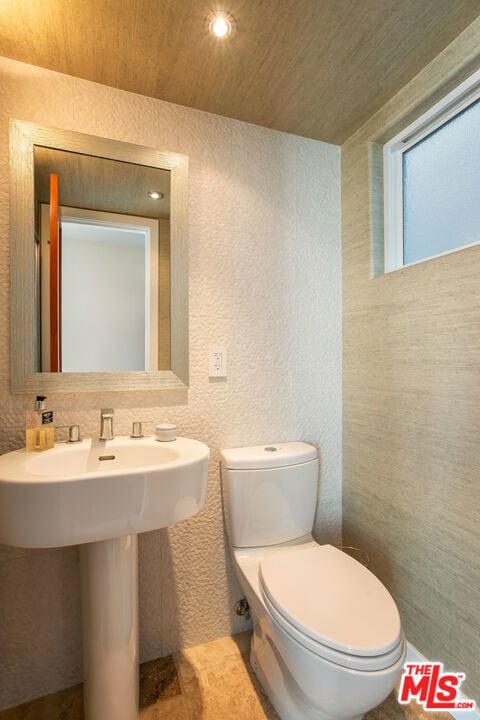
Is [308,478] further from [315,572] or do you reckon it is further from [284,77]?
[284,77]

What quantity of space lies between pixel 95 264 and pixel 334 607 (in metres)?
1.29

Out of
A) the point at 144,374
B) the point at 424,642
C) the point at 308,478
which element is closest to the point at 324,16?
the point at 144,374

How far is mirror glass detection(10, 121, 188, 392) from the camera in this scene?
1152mm

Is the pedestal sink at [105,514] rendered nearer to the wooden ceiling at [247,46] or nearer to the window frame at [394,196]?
the window frame at [394,196]

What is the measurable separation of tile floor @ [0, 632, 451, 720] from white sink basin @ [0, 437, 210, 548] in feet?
2.40

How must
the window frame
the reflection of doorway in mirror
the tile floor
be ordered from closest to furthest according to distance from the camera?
the tile floor < the reflection of doorway in mirror < the window frame

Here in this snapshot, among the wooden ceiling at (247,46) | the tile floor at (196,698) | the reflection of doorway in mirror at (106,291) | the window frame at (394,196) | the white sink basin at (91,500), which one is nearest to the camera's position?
the white sink basin at (91,500)

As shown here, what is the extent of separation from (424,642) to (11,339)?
1716 mm

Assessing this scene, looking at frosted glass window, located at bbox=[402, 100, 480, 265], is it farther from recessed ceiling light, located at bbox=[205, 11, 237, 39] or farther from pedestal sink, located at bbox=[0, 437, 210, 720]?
pedestal sink, located at bbox=[0, 437, 210, 720]

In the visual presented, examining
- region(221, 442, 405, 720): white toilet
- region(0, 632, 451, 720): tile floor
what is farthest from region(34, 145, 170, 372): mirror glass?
region(0, 632, 451, 720): tile floor

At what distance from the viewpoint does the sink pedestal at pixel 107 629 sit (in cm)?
99

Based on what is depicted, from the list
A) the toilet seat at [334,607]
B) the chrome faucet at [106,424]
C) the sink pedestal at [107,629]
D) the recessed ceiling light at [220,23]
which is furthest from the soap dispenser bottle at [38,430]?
the recessed ceiling light at [220,23]

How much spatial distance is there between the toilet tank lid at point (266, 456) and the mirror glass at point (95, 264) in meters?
0.34

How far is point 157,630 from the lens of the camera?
51.6 inches
